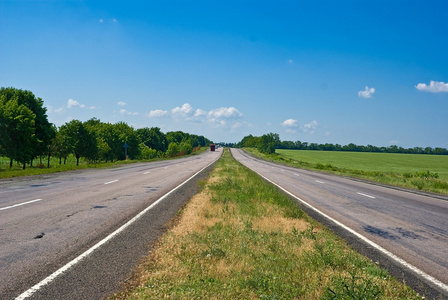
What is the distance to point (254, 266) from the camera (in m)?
4.75

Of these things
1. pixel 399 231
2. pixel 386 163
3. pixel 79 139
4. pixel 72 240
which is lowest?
pixel 386 163

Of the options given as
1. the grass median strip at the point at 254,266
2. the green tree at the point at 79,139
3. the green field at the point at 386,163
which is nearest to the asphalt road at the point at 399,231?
the grass median strip at the point at 254,266

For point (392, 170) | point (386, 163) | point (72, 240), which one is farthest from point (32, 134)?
point (386, 163)

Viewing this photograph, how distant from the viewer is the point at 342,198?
1376 cm

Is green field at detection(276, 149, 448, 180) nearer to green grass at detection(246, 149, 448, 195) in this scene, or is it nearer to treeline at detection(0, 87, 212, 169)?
green grass at detection(246, 149, 448, 195)

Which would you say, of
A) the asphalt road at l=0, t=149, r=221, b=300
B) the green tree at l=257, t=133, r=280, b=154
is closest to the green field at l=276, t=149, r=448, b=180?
the green tree at l=257, t=133, r=280, b=154

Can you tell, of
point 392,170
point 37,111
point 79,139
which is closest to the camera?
point 37,111

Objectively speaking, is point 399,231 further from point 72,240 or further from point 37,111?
point 37,111

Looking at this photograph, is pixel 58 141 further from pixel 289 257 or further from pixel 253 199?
pixel 289 257

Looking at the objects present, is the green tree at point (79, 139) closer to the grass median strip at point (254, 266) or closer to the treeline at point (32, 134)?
the treeline at point (32, 134)

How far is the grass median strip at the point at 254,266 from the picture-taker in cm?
388

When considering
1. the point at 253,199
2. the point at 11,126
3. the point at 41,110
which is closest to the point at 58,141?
the point at 41,110

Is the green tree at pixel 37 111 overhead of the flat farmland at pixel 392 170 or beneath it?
overhead

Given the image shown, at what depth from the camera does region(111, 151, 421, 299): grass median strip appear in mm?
3881
